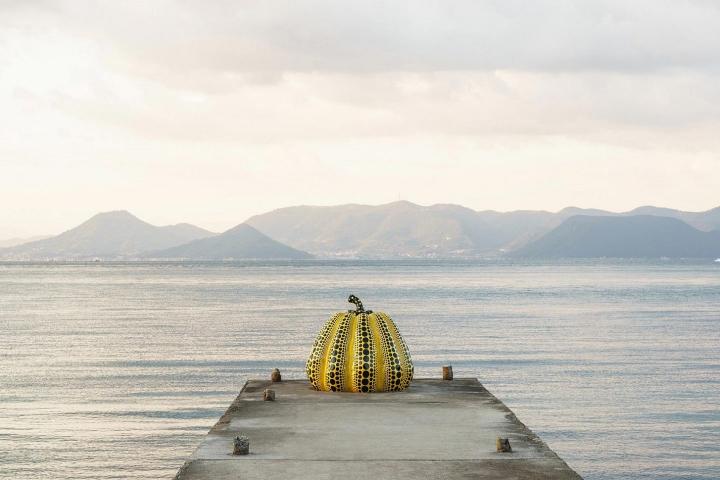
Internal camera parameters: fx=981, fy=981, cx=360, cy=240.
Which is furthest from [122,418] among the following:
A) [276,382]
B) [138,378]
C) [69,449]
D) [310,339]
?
[310,339]

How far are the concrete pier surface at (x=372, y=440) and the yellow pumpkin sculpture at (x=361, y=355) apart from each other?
1.14 feet

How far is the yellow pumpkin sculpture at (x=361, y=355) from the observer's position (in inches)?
959

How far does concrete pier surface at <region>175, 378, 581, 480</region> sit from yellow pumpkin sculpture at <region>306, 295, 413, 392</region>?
0.35 metres

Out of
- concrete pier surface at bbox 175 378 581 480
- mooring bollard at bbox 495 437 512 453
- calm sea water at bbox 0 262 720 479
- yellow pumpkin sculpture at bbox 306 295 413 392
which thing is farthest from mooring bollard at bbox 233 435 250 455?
calm sea water at bbox 0 262 720 479

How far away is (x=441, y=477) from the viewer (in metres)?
15.6

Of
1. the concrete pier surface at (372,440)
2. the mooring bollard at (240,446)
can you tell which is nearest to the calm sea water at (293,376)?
the concrete pier surface at (372,440)

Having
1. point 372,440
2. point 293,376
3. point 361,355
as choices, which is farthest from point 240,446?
point 293,376

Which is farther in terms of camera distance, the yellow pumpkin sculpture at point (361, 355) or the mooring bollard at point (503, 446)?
the yellow pumpkin sculpture at point (361, 355)

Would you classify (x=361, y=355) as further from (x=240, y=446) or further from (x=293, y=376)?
(x=293, y=376)

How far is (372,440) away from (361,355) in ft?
19.5

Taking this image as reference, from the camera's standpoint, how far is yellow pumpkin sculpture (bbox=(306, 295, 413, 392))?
79.9 ft

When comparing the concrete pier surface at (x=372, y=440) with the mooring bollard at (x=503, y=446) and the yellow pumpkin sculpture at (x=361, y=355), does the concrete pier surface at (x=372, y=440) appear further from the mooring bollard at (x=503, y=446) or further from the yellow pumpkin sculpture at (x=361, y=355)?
the yellow pumpkin sculpture at (x=361, y=355)

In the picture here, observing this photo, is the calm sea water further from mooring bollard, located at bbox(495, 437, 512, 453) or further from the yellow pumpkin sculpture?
mooring bollard, located at bbox(495, 437, 512, 453)

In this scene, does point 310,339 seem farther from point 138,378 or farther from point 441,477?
point 441,477
